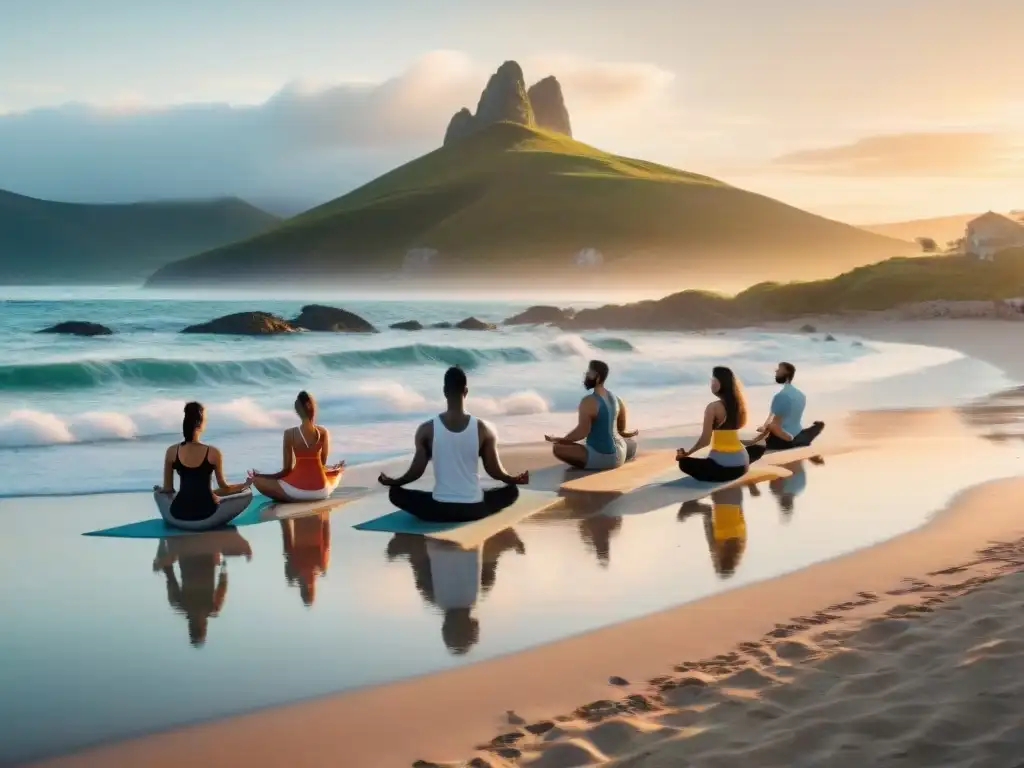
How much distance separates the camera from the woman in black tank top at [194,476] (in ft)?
30.1

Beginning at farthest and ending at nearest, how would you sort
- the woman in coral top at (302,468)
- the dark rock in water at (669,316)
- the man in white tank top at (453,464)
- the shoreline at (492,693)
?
the dark rock in water at (669,316)
the woman in coral top at (302,468)
the man in white tank top at (453,464)
the shoreline at (492,693)

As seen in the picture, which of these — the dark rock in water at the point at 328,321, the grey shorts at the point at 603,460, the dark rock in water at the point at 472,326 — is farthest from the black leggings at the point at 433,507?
the dark rock in water at the point at 472,326

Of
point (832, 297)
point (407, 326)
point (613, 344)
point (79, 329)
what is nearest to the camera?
point (79, 329)

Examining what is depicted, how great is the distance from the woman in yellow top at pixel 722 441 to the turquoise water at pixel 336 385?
523 cm

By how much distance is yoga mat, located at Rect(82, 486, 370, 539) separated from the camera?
931 cm

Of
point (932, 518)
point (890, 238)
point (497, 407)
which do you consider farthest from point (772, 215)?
point (932, 518)

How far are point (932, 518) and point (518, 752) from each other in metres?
6.14

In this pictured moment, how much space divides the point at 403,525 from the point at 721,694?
15.6 feet

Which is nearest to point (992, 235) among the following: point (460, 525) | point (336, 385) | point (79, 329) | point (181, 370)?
point (79, 329)

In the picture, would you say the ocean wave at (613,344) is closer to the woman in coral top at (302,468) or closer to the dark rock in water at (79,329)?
the dark rock in water at (79,329)

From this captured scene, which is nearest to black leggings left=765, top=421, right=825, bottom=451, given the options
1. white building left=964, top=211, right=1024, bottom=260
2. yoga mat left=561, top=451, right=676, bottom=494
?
yoga mat left=561, top=451, right=676, bottom=494

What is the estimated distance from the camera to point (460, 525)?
9.26 m

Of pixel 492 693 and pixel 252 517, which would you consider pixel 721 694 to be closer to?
pixel 492 693

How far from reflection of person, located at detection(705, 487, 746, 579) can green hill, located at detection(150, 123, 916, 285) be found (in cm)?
10972
